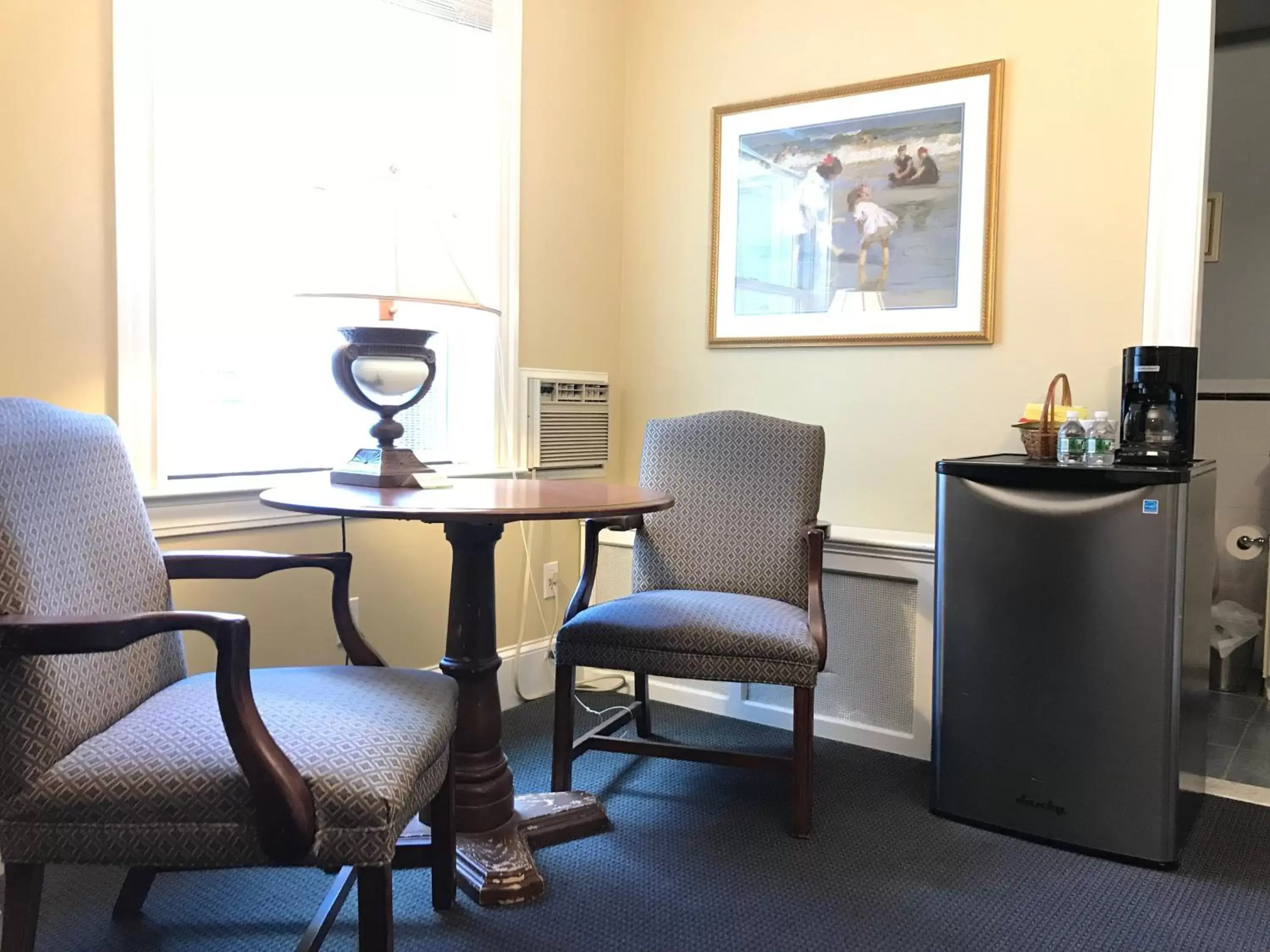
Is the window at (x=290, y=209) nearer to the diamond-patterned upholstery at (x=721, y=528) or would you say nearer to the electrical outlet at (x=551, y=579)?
the electrical outlet at (x=551, y=579)

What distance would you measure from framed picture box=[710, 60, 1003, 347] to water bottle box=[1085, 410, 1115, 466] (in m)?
0.46

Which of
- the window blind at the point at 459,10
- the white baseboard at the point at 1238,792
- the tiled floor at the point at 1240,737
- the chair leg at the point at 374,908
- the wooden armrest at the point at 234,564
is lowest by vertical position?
the tiled floor at the point at 1240,737

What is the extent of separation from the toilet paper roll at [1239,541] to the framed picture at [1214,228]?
3.34 feet

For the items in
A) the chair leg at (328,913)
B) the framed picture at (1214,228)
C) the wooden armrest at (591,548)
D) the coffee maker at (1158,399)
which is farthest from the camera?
the framed picture at (1214,228)

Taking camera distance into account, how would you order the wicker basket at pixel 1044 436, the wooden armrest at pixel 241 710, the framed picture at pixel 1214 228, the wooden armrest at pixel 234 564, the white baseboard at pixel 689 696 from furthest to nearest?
the framed picture at pixel 1214 228 → the white baseboard at pixel 689 696 → the wicker basket at pixel 1044 436 → the wooden armrest at pixel 234 564 → the wooden armrest at pixel 241 710

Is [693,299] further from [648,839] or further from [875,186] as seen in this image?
[648,839]

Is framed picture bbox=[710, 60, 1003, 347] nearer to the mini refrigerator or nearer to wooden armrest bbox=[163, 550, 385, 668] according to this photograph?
the mini refrigerator

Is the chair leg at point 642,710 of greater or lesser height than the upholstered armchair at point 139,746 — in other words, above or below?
below

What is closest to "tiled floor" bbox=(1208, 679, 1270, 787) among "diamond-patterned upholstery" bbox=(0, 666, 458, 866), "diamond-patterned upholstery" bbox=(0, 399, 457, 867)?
"diamond-patterned upholstery" bbox=(0, 399, 457, 867)

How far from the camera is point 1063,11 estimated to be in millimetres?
2508

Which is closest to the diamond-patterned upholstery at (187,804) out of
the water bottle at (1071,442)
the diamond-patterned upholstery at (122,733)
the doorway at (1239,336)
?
the diamond-patterned upholstery at (122,733)

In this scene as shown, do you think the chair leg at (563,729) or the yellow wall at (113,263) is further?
the chair leg at (563,729)

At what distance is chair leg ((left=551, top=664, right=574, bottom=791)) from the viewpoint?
227cm

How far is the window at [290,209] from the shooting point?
201cm
